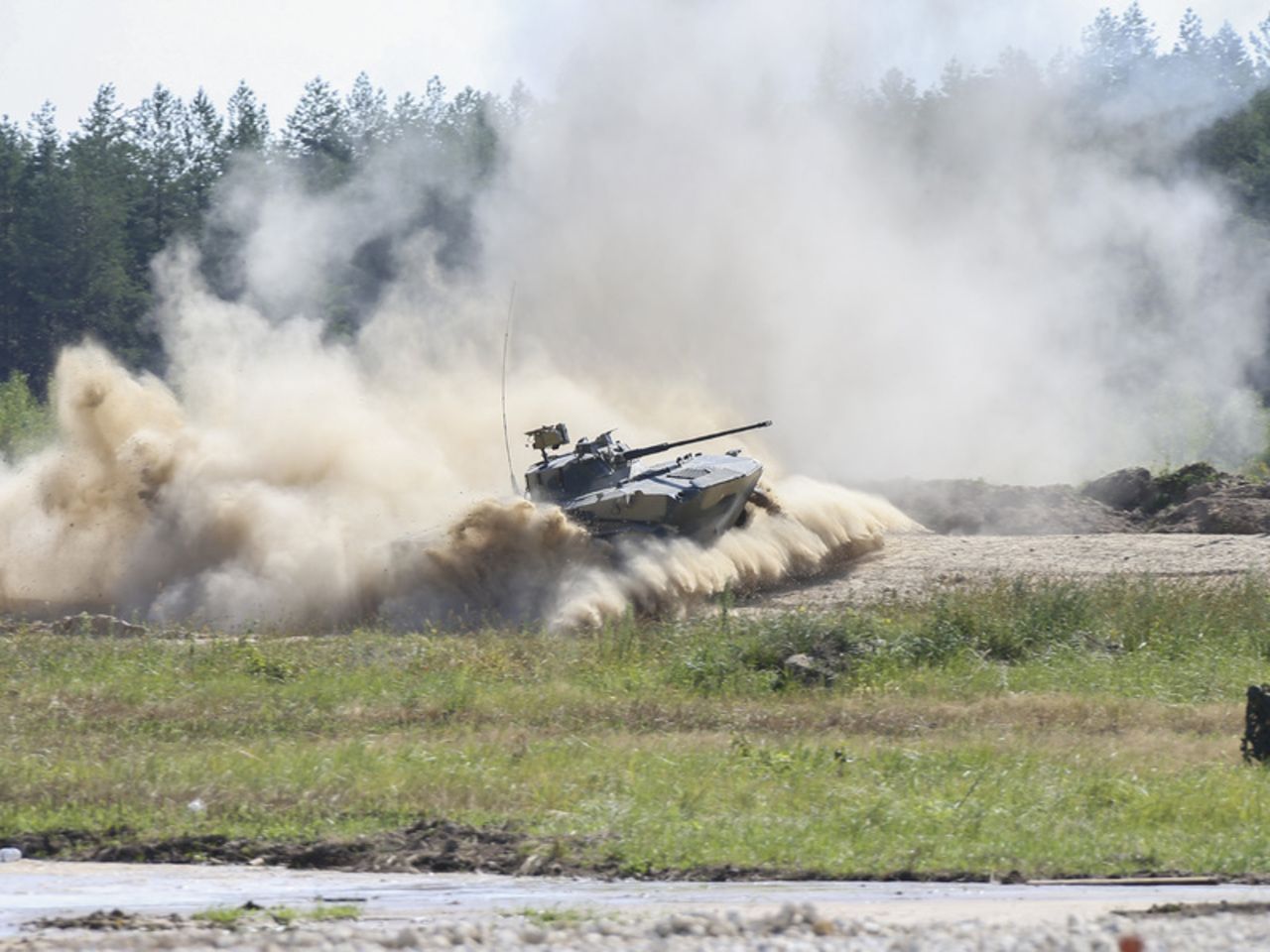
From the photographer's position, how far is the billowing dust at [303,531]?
24.3 metres

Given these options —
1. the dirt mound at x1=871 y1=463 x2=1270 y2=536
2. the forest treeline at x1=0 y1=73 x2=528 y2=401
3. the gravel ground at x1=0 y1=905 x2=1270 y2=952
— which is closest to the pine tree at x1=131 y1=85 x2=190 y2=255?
the forest treeline at x1=0 y1=73 x2=528 y2=401

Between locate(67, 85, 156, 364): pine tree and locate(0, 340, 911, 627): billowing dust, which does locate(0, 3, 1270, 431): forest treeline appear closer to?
locate(67, 85, 156, 364): pine tree

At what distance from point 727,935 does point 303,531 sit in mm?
17319

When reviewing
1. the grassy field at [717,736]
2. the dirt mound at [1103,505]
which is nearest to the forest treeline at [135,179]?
the dirt mound at [1103,505]

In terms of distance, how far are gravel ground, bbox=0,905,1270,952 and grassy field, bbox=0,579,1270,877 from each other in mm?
1682

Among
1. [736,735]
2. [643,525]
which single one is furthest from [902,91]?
[736,735]

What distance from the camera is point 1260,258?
172 ft

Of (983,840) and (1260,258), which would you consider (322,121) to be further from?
(983,840)

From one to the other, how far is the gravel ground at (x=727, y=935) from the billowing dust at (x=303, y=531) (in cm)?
1352

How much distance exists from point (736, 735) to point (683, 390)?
87.8 feet

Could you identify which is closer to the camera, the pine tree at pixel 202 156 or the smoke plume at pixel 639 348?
the smoke plume at pixel 639 348

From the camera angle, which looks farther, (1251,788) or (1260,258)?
(1260,258)

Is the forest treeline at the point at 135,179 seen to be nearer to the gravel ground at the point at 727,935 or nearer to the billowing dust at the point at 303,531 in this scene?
the billowing dust at the point at 303,531

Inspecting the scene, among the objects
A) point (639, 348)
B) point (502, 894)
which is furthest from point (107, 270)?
point (502, 894)
